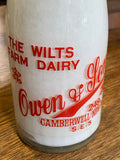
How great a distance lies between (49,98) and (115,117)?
173mm

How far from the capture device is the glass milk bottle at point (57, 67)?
32 centimetres

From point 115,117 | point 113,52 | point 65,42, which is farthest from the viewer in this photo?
point 113,52

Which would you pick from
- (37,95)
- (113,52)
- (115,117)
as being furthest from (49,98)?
(113,52)

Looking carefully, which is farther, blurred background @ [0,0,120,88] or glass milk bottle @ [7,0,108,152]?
blurred background @ [0,0,120,88]

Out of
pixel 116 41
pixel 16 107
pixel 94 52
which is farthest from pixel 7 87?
pixel 116 41

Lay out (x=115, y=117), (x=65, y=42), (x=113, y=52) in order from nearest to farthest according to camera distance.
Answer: (x=65, y=42) → (x=115, y=117) → (x=113, y=52)

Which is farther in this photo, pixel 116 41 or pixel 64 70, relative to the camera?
pixel 116 41

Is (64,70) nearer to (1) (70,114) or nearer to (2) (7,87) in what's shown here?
(1) (70,114)

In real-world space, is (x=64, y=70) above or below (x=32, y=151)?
above

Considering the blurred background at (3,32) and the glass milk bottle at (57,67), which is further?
the blurred background at (3,32)

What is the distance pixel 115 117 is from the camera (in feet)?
1.57

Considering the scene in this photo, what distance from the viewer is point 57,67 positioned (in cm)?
34

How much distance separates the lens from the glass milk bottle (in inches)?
12.6

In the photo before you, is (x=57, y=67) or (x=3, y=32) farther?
(x=3, y=32)
